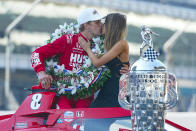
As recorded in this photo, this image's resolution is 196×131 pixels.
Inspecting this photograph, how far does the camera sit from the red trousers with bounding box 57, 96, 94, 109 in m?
5.16

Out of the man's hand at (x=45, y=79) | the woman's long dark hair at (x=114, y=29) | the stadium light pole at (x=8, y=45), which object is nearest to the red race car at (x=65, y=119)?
the man's hand at (x=45, y=79)

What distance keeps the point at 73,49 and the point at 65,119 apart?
42.9 inches

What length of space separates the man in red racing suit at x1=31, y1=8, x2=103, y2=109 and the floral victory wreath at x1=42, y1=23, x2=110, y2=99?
0.21ft

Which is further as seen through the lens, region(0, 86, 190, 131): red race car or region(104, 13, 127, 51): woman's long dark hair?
region(104, 13, 127, 51): woman's long dark hair

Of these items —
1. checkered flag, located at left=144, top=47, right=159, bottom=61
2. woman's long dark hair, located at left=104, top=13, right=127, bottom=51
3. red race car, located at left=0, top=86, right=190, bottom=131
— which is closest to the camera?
checkered flag, located at left=144, top=47, right=159, bottom=61

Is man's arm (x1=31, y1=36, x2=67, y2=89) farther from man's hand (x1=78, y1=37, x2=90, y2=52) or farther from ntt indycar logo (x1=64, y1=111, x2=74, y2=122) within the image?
ntt indycar logo (x1=64, y1=111, x2=74, y2=122)

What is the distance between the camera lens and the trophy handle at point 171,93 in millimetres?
3922

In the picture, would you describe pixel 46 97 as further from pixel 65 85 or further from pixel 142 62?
pixel 142 62

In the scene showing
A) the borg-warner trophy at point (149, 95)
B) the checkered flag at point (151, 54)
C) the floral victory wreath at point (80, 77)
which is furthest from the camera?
the floral victory wreath at point (80, 77)

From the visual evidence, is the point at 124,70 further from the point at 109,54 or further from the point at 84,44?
the point at 84,44

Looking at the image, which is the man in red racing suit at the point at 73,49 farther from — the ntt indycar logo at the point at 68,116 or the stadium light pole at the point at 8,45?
the stadium light pole at the point at 8,45

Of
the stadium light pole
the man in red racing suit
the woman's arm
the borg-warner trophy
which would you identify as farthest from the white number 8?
the stadium light pole

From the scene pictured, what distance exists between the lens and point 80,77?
5312mm

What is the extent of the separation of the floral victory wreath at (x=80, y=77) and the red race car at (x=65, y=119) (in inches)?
16.2
